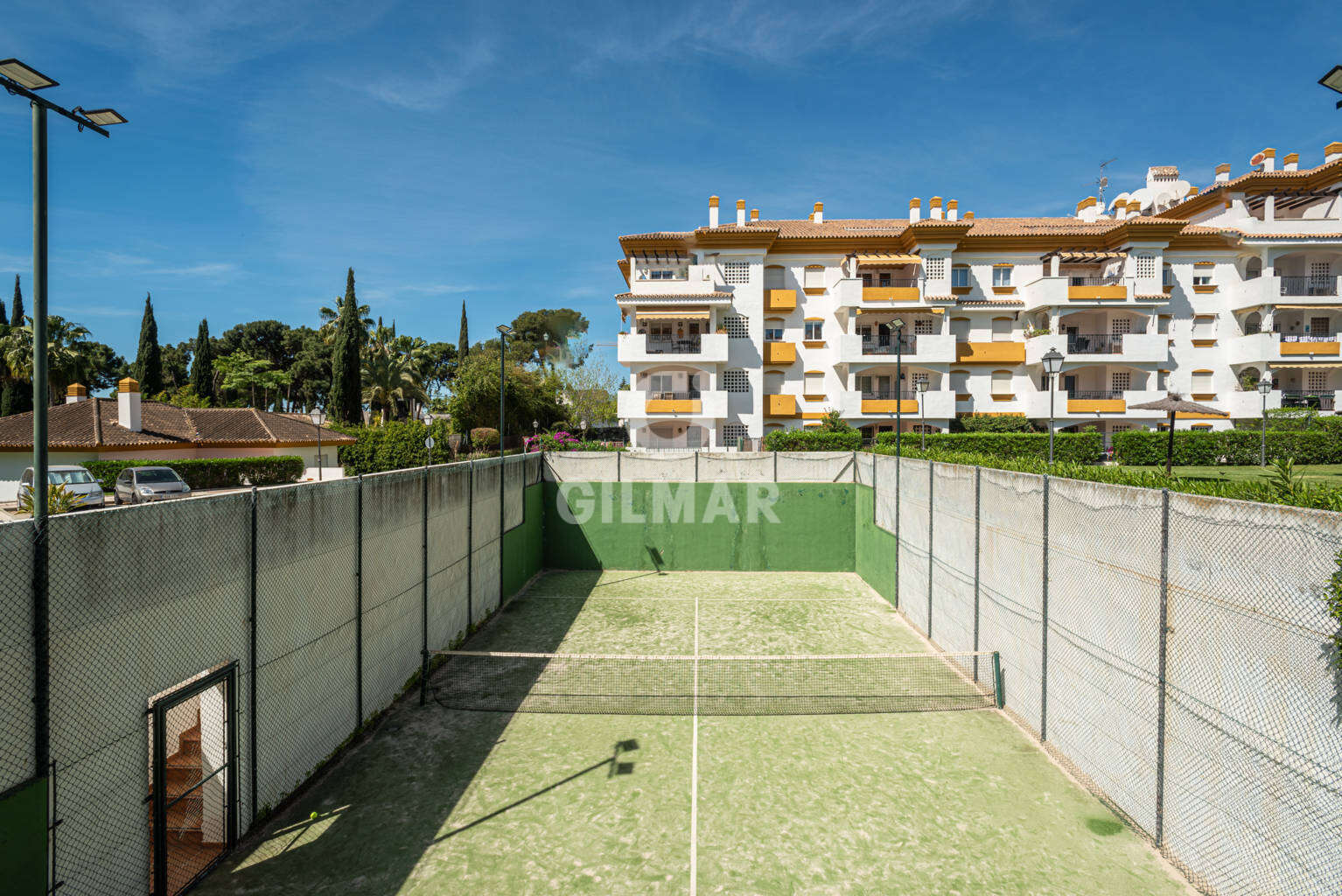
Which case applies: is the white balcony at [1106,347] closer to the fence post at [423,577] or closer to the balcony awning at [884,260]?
the balcony awning at [884,260]

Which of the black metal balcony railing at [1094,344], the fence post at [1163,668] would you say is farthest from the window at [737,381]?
the fence post at [1163,668]

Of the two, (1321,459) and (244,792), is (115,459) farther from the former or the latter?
(1321,459)

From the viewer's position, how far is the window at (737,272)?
122ft

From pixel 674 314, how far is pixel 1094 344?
24.1 meters

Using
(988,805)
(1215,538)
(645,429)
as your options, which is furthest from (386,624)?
(645,429)

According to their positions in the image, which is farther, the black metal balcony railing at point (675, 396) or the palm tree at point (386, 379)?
the palm tree at point (386, 379)

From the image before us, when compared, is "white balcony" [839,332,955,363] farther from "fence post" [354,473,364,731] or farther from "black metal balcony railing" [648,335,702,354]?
"fence post" [354,473,364,731]

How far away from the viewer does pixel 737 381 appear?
37.0 meters

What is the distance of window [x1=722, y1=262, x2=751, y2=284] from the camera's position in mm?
37094

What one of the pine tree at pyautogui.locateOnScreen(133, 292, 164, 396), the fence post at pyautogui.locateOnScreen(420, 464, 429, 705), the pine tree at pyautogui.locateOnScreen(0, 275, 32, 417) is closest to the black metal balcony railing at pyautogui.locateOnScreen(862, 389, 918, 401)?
the fence post at pyautogui.locateOnScreen(420, 464, 429, 705)

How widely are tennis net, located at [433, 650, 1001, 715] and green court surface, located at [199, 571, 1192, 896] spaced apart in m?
0.39

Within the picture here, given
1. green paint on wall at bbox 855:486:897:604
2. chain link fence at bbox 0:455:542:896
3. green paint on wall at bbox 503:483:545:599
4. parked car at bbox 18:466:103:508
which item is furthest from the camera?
parked car at bbox 18:466:103:508

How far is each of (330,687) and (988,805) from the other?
8.02 meters

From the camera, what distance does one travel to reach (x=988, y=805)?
24.1ft
